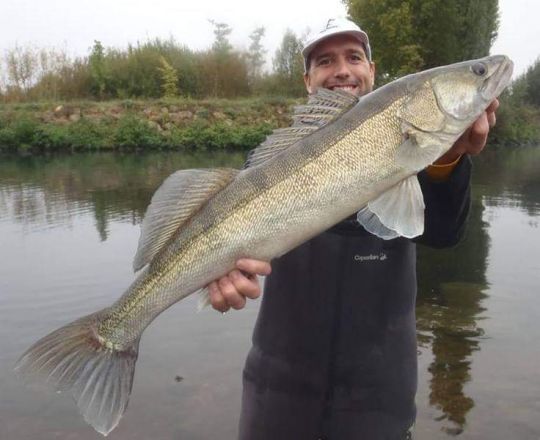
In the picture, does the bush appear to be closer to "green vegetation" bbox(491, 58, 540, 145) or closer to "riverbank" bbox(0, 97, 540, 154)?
"riverbank" bbox(0, 97, 540, 154)

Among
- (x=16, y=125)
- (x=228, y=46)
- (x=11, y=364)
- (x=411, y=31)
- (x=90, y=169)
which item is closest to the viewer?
(x=11, y=364)

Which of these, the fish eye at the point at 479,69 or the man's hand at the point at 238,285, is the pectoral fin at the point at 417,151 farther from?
the man's hand at the point at 238,285

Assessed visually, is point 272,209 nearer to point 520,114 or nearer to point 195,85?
point 195,85

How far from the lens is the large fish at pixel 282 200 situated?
2404 mm

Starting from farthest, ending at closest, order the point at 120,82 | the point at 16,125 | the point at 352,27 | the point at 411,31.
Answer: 1. the point at 120,82
2. the point at 411,31
3. the point at 16,125
4. the point at 352,27

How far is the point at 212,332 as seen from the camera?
6539 mm

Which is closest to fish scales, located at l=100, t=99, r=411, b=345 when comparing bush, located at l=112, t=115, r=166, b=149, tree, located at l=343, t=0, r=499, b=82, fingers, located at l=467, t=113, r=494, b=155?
fingers, located at l=467, t=113, r=494, b=155

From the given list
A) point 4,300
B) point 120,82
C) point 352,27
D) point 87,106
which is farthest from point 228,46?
point 352,27

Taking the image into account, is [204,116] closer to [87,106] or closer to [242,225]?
[87,106]

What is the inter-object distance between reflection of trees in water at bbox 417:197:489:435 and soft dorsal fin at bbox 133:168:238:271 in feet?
10.5

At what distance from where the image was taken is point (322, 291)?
9.07 ft

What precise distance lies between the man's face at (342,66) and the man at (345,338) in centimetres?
78

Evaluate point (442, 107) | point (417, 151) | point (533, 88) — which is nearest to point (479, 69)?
point (442, 107)

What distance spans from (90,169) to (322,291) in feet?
67.9
